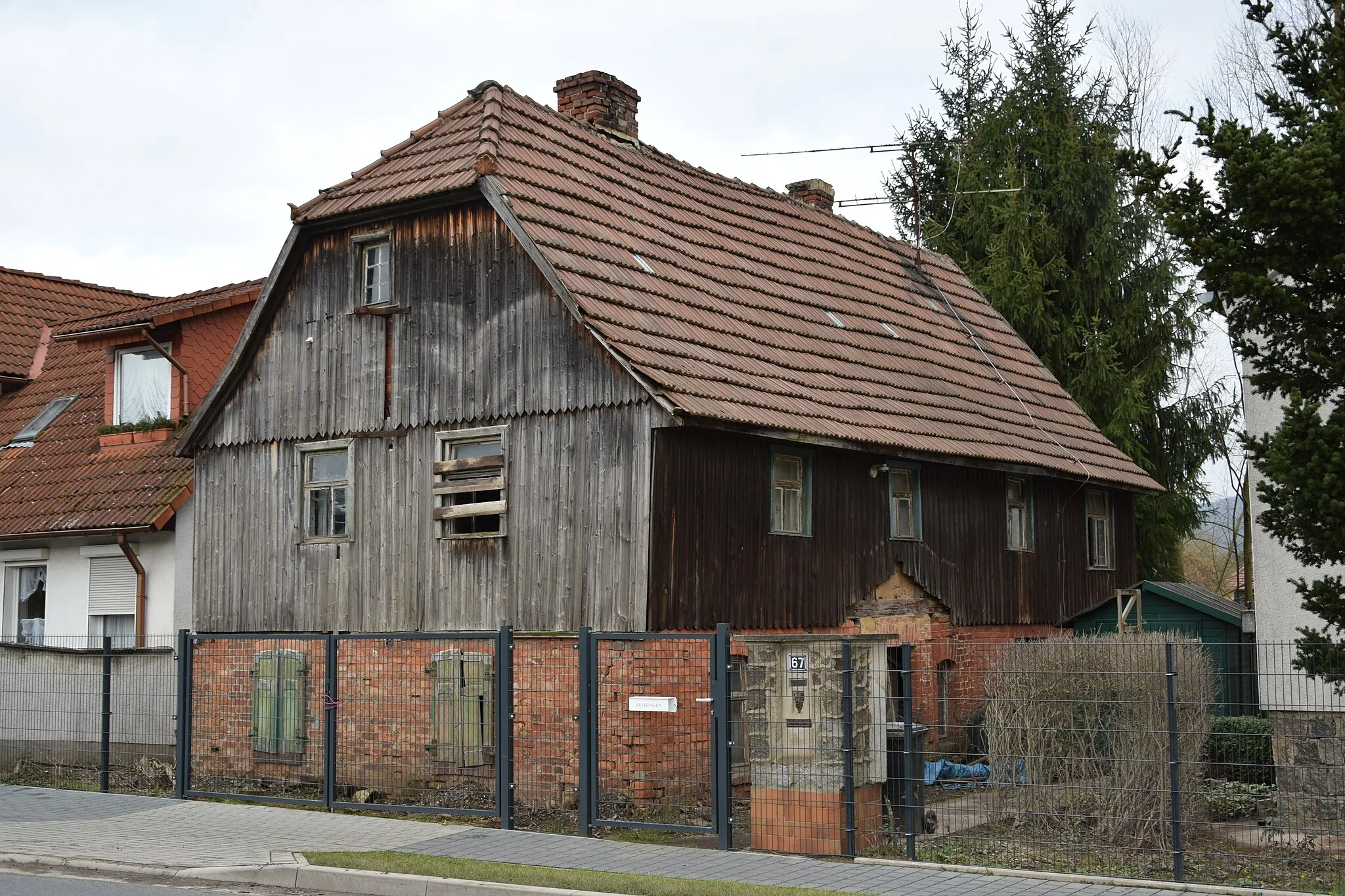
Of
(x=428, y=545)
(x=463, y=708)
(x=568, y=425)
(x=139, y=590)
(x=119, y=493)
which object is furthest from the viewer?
(x=119, y=493)

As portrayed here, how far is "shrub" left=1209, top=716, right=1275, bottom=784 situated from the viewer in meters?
15.9

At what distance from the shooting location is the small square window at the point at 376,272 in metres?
19.4

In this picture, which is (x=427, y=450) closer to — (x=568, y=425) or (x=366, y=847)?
(x=568, y=425)

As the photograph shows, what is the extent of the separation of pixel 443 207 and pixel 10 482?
32.6 ft

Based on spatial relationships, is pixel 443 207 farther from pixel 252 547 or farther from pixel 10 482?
pixel 10 482

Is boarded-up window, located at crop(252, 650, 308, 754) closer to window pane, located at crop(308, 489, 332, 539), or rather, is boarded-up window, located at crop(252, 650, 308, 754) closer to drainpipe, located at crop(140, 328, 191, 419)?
window pane, located at crop(308, 489, 332, 539)

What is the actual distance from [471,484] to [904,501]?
655 centimetres

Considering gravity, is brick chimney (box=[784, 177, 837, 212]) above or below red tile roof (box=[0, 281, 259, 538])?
above

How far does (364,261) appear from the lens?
19.7 m

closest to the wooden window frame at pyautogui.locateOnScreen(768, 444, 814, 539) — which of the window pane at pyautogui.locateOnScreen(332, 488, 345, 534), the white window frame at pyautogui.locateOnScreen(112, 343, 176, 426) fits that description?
the window pane at pyautogui.locateOnScreen(332, 488, 345, 534)

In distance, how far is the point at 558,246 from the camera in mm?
17922

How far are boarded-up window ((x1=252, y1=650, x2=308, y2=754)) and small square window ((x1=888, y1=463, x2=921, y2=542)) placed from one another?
819 cm

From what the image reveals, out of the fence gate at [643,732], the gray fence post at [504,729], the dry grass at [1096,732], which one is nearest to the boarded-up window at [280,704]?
the fence gate at [643,732]

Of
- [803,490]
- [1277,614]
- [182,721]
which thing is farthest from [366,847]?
[1277,614]
